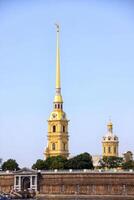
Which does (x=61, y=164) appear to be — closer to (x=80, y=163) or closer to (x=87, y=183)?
(x=80, y=163)

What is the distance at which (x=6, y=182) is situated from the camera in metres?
68.1

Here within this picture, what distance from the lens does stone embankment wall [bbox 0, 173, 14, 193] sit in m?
67.8

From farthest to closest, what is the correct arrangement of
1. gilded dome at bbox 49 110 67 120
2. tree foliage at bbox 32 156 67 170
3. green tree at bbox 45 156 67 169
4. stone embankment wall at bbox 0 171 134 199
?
1. gilded dome at bbox 49 110 67 120
2. tree foliage at bbox 32 156 67 170
3. green tree at bbox 45 156 67 169
4. stone embankment wall at bbox 0 171 134 199

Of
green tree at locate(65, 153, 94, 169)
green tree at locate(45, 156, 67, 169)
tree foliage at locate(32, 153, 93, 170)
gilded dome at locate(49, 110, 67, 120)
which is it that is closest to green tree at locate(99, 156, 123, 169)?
tree foliage at locate(32, 153, 93, 170)

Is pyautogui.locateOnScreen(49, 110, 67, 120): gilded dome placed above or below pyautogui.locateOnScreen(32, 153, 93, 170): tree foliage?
above

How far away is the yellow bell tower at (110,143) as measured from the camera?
90.3 m

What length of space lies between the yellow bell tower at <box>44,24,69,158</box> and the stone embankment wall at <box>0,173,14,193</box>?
15233mm

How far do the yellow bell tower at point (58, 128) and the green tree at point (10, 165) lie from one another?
742 centimetres

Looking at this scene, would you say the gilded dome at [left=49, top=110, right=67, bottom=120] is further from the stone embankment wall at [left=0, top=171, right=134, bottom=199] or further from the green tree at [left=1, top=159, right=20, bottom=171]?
the stone embankment wall at [left=0, top=171, right=134, bottom=199]

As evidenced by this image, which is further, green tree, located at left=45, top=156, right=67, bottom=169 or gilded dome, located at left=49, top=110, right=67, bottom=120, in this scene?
gilded dome, located at left=49, top=110, right=67, bottom=120

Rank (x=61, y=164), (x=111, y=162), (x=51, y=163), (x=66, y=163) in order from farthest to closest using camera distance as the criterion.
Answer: (x=111, y=162) → (x=51, y=163) → (x=66, y=163) → (x=61, y=164)

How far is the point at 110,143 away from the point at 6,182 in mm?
24869

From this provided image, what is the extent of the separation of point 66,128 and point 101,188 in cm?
A: 1970

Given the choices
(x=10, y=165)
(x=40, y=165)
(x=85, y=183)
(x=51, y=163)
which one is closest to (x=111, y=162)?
(x=51, y=163)
